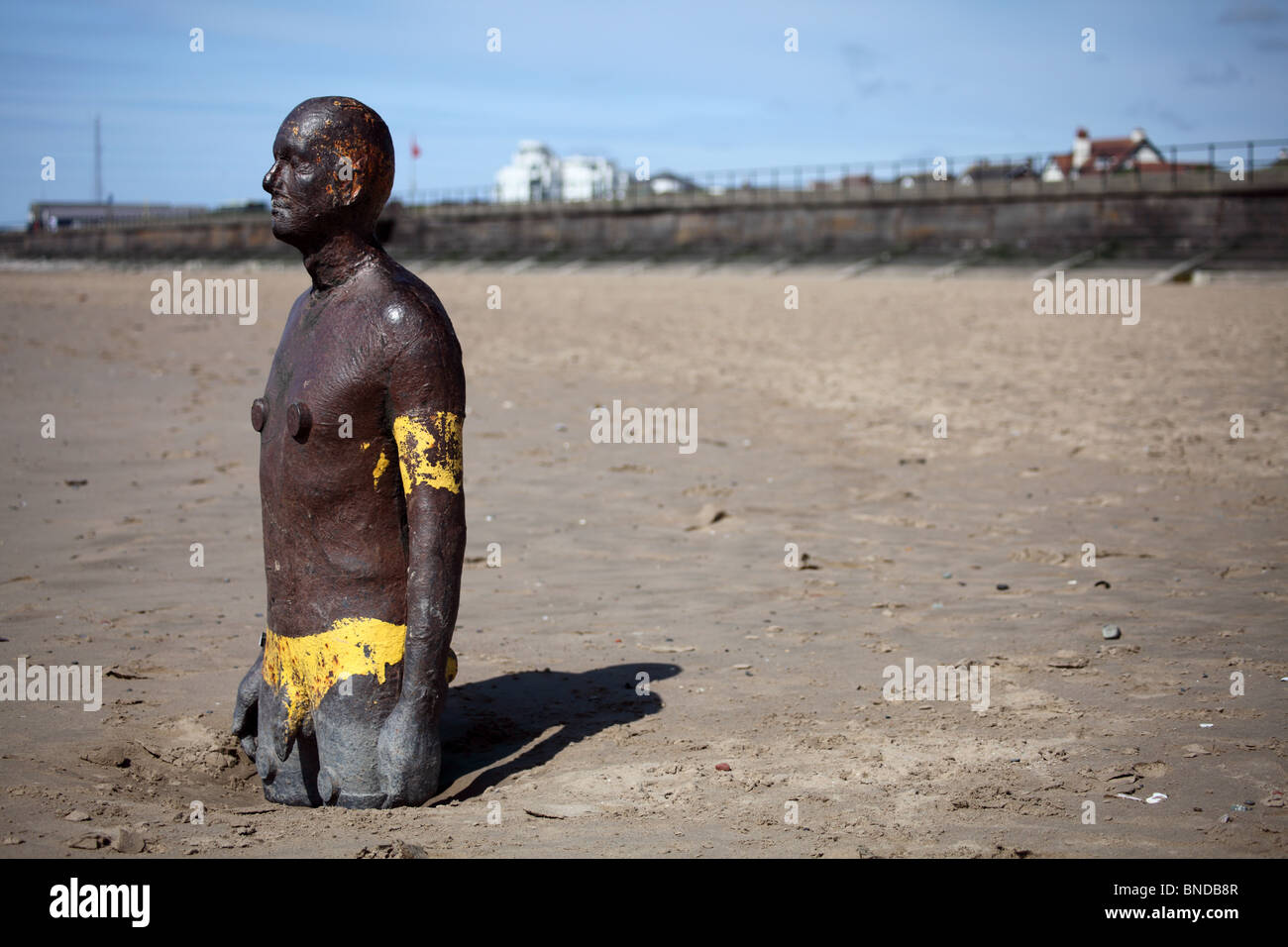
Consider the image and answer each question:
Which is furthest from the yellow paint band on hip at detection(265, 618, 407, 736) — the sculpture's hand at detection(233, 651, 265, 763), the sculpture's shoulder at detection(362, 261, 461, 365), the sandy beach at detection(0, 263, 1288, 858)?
the sculpture's shoulder at detection(362, 261, 461, 365)

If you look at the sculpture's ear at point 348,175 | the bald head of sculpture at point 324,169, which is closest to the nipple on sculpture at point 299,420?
the bald head of sculpture at point 324,169

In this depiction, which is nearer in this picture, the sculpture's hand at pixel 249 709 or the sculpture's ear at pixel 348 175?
the sculpture's ear at pixel 348 175

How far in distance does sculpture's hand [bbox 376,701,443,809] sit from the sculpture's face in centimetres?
151

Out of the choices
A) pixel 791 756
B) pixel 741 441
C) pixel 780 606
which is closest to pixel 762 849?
pixel 791 756

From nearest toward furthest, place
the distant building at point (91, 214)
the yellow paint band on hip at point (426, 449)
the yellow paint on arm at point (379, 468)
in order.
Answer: the yellow paint band on hip at point (426, 449) → the yellow paint on arm at point (379, 468) → the distant building at point (91, 214)

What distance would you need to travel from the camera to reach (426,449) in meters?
3.72

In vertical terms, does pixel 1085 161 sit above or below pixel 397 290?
above

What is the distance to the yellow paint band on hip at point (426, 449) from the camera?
3.72 meters

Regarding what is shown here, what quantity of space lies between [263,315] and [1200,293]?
1480 centimetres

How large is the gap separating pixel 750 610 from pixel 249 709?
2.68 meters

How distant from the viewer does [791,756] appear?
4164mm

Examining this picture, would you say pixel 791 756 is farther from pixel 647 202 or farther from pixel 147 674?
pixel 647 202

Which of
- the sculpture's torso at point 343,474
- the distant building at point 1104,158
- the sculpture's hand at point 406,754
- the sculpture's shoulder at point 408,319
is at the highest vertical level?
the distant building at point 1104,158

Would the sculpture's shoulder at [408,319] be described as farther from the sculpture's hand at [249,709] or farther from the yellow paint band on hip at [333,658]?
the sculpture's hand at [249,709]
